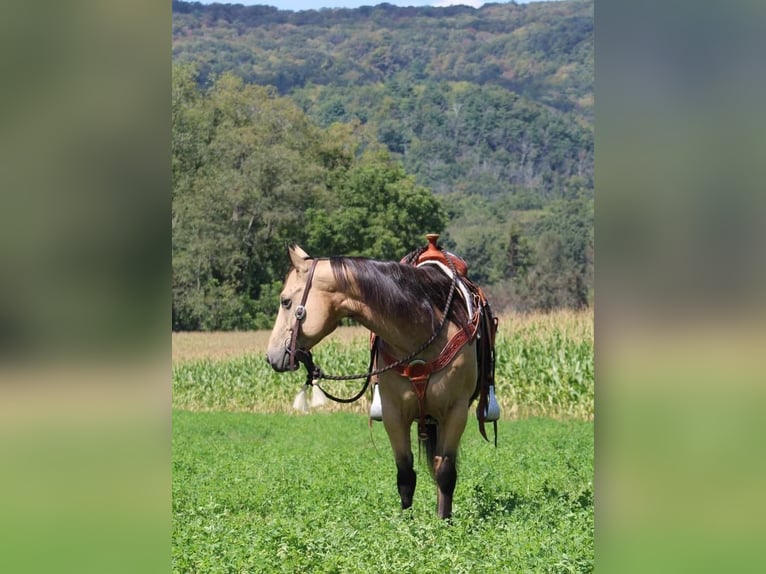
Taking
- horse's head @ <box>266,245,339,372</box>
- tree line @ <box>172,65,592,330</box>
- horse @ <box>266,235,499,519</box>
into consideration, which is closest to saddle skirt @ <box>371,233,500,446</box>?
horse @ <box>266,235,499,519</box>

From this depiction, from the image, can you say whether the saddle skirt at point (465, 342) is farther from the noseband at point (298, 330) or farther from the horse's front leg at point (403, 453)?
the noseband at point (298, 330)

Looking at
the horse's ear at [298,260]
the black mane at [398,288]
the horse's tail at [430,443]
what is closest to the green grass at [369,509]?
the horse's tail at [430,443]

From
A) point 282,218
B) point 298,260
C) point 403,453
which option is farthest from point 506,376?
point 282,218

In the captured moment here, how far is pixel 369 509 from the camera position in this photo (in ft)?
26.2

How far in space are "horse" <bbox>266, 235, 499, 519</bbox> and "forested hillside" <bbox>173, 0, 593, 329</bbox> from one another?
659 inches

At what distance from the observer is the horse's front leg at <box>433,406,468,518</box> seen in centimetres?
744

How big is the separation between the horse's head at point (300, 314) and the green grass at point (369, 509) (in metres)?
1.21

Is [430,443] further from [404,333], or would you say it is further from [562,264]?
[562,264]

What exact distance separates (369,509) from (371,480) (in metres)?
2.04

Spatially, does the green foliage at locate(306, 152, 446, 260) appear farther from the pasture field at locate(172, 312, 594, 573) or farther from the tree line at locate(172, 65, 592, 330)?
the pasture field at locate(172, 312, 594, 573)

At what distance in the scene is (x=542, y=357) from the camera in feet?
65.2
